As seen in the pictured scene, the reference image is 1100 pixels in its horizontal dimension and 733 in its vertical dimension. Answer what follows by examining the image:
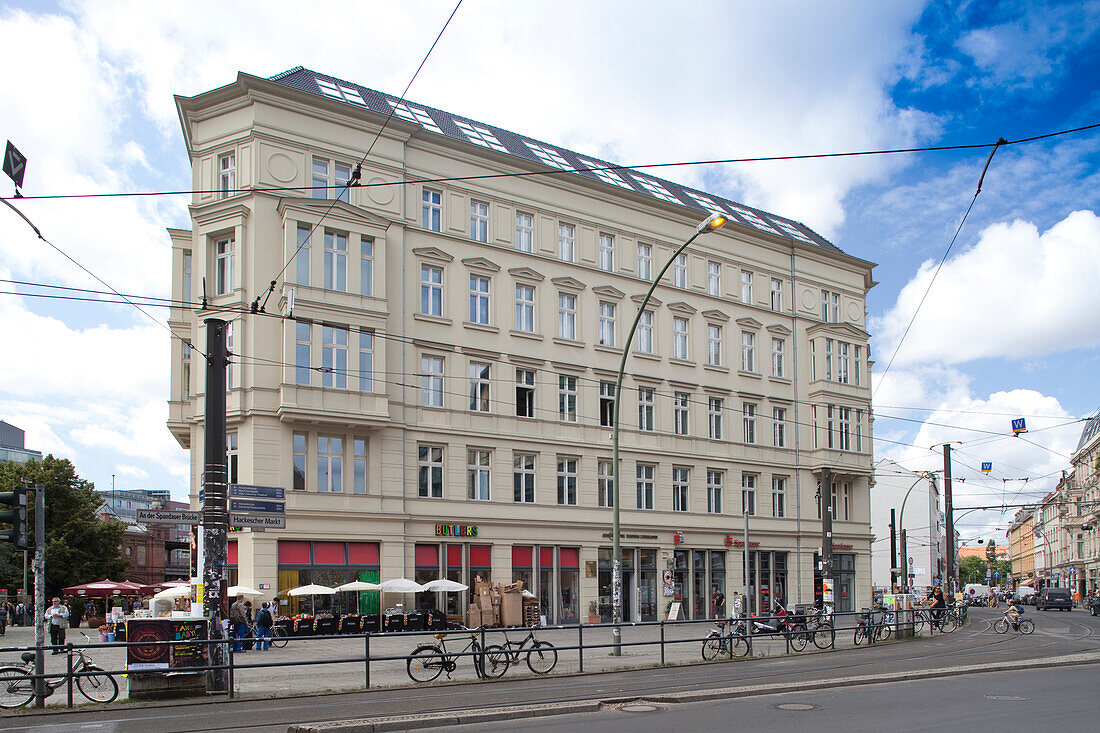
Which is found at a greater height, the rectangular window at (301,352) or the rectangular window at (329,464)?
the rectangular window at (301,352)

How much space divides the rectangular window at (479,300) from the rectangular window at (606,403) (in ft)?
21.0

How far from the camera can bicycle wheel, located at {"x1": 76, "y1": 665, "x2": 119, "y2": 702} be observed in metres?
15.9

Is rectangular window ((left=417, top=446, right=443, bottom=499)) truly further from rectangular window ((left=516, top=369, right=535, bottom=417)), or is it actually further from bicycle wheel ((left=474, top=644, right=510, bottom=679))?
bicycle wheel ((left=474, top=644, right=510, bottom=679))

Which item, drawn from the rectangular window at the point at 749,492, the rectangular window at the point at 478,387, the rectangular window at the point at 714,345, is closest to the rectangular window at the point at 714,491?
the rectangular window at the point at 749,492

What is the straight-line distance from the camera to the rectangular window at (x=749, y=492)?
48094 millimetres

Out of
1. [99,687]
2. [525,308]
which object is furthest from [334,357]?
[99,687]

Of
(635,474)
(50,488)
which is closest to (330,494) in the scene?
(635,474)

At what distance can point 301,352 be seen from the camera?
1359 inches

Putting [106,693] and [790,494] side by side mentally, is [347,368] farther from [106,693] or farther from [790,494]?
[790,494]

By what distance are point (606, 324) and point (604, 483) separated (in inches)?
273

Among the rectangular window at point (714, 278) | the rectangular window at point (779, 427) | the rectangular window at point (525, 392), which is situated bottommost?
the rectangular window at point (779, 427)

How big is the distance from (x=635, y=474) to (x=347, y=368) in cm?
1445

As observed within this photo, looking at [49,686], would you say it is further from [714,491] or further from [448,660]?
[714,491]

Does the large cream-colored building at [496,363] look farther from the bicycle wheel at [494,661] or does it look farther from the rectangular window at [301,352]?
the bicycle wheel at [494,661]
